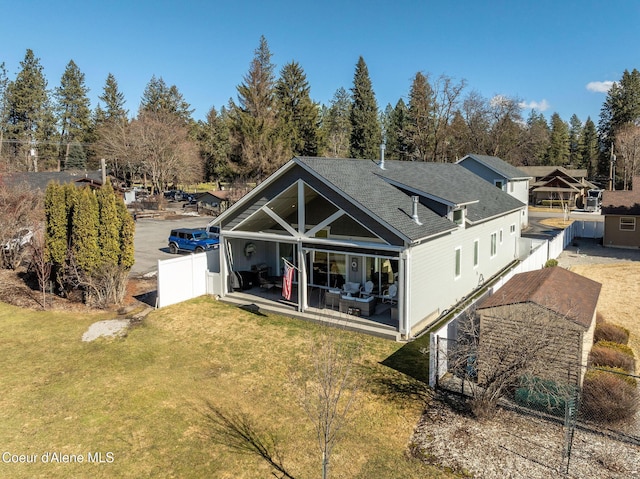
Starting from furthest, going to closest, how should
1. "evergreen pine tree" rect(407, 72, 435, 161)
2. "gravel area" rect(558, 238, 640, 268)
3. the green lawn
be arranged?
1. "evergreen pine tree" rect(407, 72, 435, 161)
2. "gravel area" rect(558, 238, 640, 268)
3. the green lawn

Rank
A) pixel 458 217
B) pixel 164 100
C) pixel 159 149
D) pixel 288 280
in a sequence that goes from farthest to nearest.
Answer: pixel 164 100 < pixel 159 149 < pixel 458 217 < pixel 288 280

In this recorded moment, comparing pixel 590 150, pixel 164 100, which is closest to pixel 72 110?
pixel 164 100

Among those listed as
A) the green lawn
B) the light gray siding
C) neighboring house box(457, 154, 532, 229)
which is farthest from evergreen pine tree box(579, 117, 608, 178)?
the green lawn

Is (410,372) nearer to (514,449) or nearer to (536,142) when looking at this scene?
(514,449)

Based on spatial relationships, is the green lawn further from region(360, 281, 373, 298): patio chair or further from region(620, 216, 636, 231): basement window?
region(620, 216, 636, 231): basement window

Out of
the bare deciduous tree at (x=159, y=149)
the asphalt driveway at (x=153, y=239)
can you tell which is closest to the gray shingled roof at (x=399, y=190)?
the asphalt driveway at (x=153, y=239)

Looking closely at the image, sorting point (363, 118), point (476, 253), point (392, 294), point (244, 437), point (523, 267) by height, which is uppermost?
point (363, 118)

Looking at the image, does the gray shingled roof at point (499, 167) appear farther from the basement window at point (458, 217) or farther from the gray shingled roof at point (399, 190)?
the basement window at point (458, 217)
